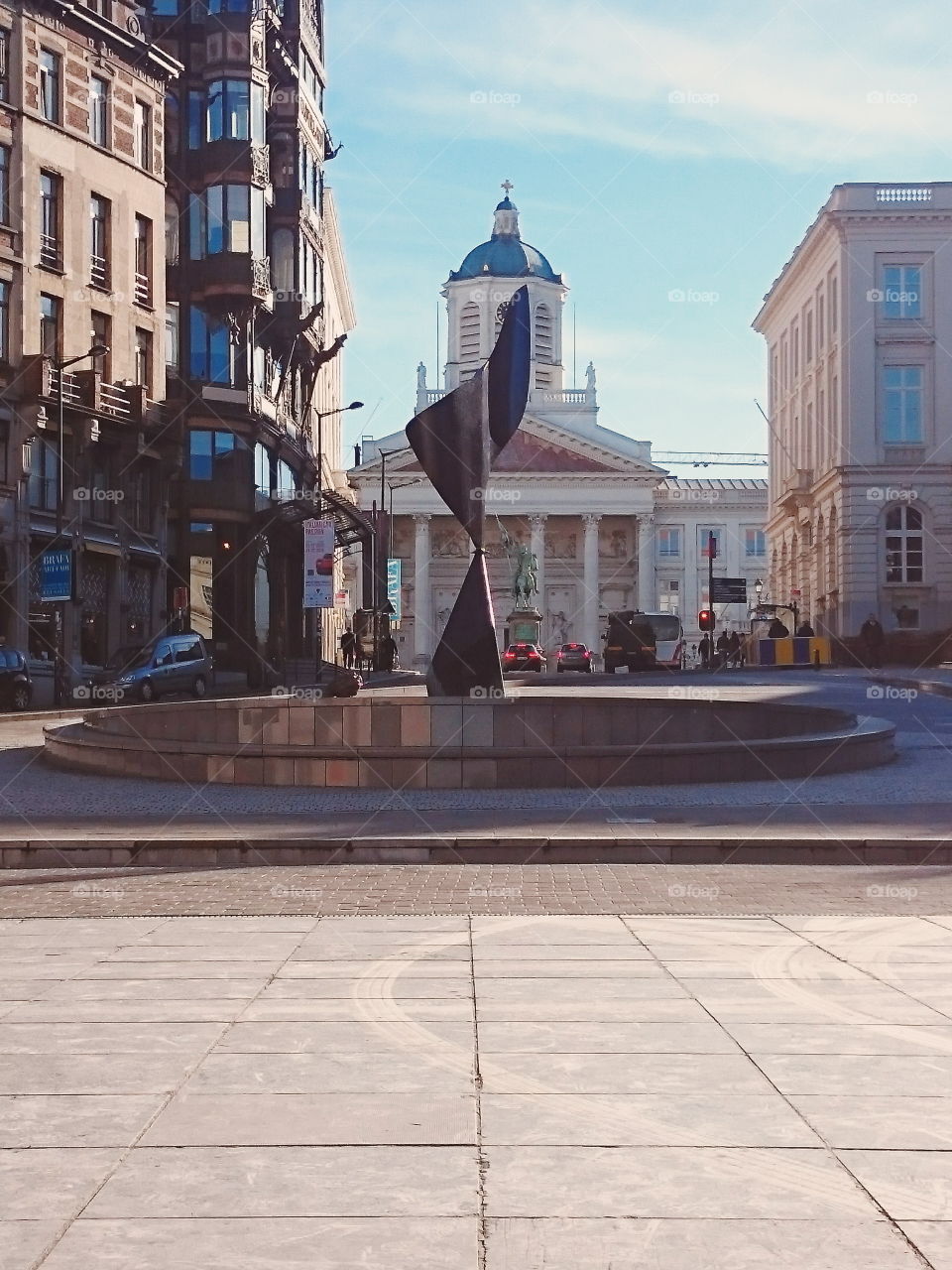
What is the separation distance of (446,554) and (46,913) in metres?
104

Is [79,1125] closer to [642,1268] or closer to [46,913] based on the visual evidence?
[642,1268]

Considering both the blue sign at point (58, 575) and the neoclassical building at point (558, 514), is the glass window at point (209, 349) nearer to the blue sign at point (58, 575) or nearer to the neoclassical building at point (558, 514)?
the blue sign at point (58, 575)

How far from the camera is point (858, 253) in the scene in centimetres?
6506

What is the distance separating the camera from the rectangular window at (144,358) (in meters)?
44.8

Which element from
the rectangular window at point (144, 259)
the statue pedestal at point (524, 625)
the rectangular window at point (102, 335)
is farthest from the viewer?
the statue pedestal at point (524, 625)

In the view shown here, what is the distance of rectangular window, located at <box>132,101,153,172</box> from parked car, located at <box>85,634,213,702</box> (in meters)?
15.0

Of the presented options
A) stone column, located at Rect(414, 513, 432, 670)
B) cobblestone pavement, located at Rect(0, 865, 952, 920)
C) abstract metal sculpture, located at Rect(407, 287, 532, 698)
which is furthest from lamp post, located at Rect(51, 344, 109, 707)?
stone column, located at Rect(414, 513, 432, 670)

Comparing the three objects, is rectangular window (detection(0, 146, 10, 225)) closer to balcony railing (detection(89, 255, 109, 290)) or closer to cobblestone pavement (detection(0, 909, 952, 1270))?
balcony railing (detection(89, 255, 109, 290))

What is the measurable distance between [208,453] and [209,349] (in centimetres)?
325

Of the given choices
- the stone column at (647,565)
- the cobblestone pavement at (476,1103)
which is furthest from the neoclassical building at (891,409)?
the cobblestone pavement at (476,1103)

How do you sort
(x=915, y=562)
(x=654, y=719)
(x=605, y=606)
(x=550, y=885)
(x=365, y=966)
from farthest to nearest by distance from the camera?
(x=605, y=606) → (x=915, y=562) → (x=654, y=719) → (x=550, y=885) → (x=365, y=966)

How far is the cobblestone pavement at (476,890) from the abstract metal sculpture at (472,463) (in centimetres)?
960

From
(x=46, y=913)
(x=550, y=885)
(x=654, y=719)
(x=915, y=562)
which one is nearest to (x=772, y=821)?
(x=550, y=885)

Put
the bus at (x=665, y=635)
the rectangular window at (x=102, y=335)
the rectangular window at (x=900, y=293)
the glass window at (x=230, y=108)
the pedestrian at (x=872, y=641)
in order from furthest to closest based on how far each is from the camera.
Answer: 1. the bus at (x=665, y=635)
2. the rectangular window at (x=900, y=293)
3. the pedestrian at (x=872, y=641)
4. the glass window at (x=230, y=108)
5. the rectangular window at (x=102, y=335)
